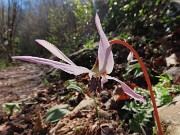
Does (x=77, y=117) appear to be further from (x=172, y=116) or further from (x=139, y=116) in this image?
(x=172, y=116)

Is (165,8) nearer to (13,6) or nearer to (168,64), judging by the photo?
(168,64)

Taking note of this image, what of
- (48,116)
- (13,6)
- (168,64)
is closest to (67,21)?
(13,6)

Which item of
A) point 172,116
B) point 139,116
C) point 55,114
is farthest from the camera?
point 55,114

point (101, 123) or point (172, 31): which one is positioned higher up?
point (172, 31)

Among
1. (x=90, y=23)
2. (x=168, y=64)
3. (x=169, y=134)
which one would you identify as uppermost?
(x=90, y=23)

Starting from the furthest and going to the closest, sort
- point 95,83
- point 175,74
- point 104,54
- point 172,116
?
point 175,74 < point 172,116 < point 95,83 < point 104,54

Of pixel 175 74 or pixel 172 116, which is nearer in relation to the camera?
pixel 172 116

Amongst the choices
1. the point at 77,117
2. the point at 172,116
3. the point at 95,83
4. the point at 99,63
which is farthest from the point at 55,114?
the point at 99,63

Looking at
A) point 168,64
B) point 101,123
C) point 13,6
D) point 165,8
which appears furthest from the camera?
point 13,6

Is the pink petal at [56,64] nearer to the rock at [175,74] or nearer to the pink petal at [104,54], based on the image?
the pink petal at [104,54]
